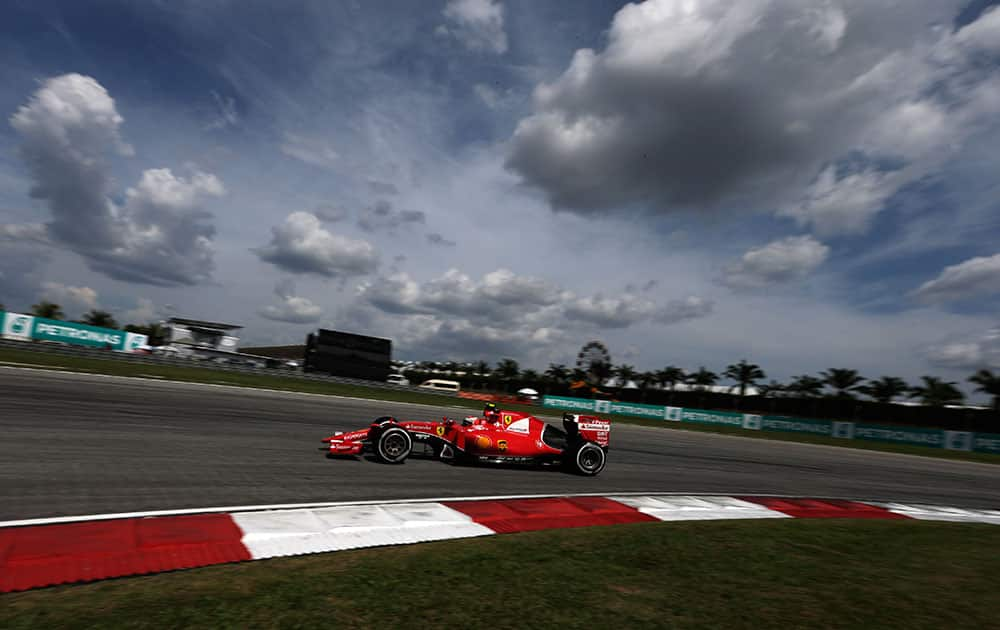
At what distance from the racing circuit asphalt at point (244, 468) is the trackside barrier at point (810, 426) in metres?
18.2

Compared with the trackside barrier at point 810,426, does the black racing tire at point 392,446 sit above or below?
below

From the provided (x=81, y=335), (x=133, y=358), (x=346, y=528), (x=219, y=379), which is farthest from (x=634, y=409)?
(x=81, y=335)

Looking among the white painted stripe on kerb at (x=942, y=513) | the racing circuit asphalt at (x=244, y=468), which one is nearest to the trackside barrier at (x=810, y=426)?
the racing circuit asphalt at (x=244, y=468)

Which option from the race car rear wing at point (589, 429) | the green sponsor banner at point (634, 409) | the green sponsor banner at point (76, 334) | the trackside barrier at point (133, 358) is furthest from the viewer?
the green sponsor banner at point (634, 409)

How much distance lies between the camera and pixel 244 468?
8.23 metres

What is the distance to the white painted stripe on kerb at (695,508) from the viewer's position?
8188 mm

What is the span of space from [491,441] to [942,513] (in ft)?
30.7

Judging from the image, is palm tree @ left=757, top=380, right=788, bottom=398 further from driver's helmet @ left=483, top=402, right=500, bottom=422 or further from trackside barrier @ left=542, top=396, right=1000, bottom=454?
driver's helmet @ left=483, top=402, right=500, bottom=422

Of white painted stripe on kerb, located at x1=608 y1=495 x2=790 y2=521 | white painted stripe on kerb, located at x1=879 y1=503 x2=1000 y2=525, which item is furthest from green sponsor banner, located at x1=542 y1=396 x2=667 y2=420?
white painted stripe on kerb, located at x1=608 y1=495 x2=790 y2=521

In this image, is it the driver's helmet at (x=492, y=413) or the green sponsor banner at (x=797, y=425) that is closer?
the driver's helmet at (x=492, y=413)

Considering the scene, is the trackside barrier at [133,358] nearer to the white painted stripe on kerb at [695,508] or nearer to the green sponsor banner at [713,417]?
the green sponsor banner at [713,417]

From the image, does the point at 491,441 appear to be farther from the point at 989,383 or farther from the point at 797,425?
the point at 989,383

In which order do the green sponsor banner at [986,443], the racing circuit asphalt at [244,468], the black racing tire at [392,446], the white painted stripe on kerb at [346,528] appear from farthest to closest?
the green sponsor banner at [986,443], the black racing tire at [392,446], the racing circuit asphalt at [244,468], the white painted stripe on kerb at [346,528]

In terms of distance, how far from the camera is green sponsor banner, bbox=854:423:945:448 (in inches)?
1377
